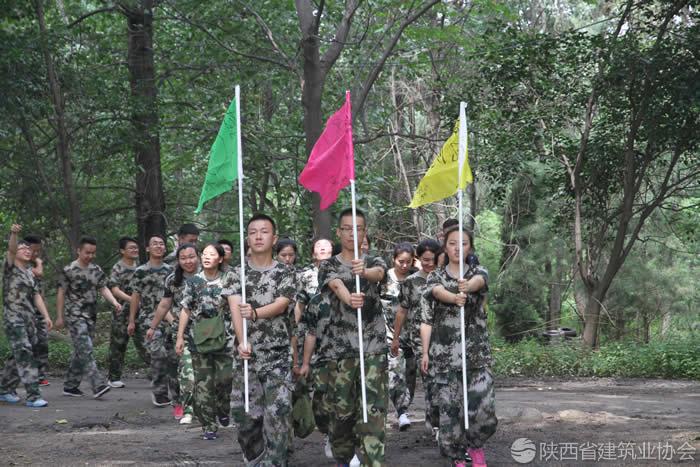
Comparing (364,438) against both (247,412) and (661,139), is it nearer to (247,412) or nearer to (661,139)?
(247,412)

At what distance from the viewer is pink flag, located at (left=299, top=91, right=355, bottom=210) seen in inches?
310

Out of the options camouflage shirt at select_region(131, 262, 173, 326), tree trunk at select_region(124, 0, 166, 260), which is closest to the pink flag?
camouflage shirt at select_region(131, 262, 173, 326)

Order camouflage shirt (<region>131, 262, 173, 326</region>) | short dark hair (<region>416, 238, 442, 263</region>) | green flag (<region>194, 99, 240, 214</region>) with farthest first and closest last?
camouflage shirt (<region>131, 262, 173, 326</region>)
short dark hair (<region>416, 238, 442, 263</region>)
green flag (<region>194, 99, 240, 214</region>)

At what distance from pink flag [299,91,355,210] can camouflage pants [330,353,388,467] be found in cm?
134

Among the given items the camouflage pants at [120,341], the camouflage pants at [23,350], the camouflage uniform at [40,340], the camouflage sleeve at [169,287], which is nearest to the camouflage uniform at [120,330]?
the camouflage pants at [120,341]

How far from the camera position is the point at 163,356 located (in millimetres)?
11906

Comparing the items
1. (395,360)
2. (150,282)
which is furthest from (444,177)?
(150,282)

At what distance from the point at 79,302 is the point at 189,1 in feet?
22.6

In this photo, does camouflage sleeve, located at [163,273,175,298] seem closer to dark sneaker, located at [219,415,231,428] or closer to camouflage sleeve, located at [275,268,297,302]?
dark sneaker, located at [219,415,231,428]

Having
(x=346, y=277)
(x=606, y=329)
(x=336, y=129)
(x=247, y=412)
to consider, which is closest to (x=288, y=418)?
(x=247, y=412)

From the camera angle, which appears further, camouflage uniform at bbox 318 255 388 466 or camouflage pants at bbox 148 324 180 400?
camouflage pants at bbox 148 324 180 400

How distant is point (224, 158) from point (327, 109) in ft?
40.2

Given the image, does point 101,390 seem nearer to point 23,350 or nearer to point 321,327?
point 23,350
